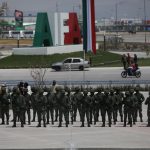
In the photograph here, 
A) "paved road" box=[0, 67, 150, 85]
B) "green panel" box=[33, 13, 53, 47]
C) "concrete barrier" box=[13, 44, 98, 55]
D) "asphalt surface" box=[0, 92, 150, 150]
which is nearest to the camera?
"asphalt surface" box=[0, 92, 150, 150]

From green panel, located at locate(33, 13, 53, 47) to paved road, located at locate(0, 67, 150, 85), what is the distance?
10.6 m

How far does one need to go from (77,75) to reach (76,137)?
90.3 feet

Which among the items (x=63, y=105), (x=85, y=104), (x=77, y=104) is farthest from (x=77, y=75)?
(x=63, y=105)

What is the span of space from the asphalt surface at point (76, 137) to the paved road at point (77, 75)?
20.8 metres

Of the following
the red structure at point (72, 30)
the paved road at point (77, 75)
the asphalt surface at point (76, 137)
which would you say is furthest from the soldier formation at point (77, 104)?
the red structure at point (72, 30)

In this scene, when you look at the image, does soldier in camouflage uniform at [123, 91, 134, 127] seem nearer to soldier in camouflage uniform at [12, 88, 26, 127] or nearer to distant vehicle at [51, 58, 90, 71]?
soldier in camouflage uniform at [12, 88, 26, 127]

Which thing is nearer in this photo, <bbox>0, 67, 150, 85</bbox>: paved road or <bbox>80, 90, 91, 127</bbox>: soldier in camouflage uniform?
<bbox>80, 90, 91, 127</bbox>: soldier in camouflage uniform

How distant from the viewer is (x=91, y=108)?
21859 millimetres

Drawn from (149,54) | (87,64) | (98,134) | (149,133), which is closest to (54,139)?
(98,134)

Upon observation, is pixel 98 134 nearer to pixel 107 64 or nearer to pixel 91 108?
pixel 91 108

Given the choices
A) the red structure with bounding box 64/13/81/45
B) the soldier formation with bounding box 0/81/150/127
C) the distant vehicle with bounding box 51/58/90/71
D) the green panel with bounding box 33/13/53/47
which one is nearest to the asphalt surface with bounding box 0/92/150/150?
the soldier formation with bounding box 0/81/150/127

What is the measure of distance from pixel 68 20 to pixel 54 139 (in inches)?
1856

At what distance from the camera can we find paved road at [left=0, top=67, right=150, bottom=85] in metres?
42.9

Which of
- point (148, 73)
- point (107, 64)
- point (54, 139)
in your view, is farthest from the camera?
point (107, 64)
